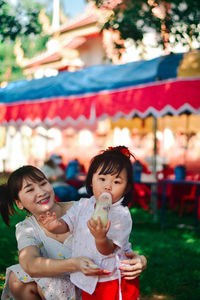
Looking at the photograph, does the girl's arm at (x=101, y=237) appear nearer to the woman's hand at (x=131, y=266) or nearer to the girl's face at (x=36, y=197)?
the woman's hand at (x=131, y=266)

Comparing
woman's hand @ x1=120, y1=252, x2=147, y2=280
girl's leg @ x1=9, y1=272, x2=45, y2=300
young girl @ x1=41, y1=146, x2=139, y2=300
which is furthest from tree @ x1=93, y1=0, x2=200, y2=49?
girl's leg @ x1=9, y1=272, x2=45, y2=300

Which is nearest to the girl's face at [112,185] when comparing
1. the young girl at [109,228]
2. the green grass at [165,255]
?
the young girl at [109,228]

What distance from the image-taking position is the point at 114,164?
6.99 ft

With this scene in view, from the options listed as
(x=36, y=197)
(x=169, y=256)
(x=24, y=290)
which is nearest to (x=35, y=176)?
(x=36, y=197)

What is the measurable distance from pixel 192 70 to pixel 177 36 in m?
1.09

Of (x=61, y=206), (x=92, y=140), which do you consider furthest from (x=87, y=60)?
(x=61, y=206)

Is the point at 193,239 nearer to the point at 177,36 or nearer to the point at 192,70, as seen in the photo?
the point at 192,70

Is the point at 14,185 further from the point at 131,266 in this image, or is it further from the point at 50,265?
the point at 131,266

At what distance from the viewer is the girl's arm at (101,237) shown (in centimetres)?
176

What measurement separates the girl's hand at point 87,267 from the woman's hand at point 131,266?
12 centimetres

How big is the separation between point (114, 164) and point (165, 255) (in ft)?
11.5

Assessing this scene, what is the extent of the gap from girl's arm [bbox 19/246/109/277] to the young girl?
86 mm

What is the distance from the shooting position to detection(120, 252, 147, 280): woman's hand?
2.04 metres

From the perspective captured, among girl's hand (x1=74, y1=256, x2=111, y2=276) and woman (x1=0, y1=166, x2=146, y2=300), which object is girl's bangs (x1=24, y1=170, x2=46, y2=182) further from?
girl's hand (x1=74, y1=256, x2=111, y2=276)
